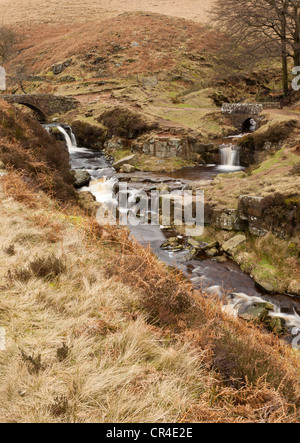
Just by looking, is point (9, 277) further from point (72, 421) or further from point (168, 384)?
point (168, 384)

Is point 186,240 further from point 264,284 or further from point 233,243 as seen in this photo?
point 264,284

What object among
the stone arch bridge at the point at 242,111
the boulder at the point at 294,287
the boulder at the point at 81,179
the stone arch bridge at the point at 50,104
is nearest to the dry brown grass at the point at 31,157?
the boulder at the point at 81,179

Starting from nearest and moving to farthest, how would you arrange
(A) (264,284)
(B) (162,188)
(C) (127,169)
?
1. (A) (264,284)
2. (B) (162,188)
3. (C) (127,169)

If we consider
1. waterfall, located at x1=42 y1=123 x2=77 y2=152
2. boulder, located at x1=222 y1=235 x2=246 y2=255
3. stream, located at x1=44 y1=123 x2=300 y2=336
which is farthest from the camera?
waterfall, located at x1=42 y1=123 x2=77 y2=152

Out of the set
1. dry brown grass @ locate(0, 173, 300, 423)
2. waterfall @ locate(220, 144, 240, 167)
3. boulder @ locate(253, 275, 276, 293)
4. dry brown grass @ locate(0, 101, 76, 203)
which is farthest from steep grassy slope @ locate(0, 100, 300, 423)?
waterfall @ locate(220, 144, 240, 167)

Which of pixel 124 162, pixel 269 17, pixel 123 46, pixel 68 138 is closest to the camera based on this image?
pixel 124 162

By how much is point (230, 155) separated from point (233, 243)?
32.9 feet

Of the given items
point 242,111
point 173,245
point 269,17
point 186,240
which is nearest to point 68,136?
point 242,111

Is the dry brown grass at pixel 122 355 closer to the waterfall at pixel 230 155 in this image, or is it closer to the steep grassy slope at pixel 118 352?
the steep grassy slope at pixel 118 352

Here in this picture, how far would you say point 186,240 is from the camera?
34.1ft

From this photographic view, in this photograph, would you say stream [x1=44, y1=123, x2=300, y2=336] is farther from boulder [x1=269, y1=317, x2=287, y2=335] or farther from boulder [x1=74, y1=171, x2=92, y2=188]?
boulder [x1=74, y1=171, x2=92, y2=188]

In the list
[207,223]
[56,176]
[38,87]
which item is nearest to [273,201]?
[207,223]

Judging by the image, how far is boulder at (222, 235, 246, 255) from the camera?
939 centimetres

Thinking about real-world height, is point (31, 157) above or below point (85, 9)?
below
